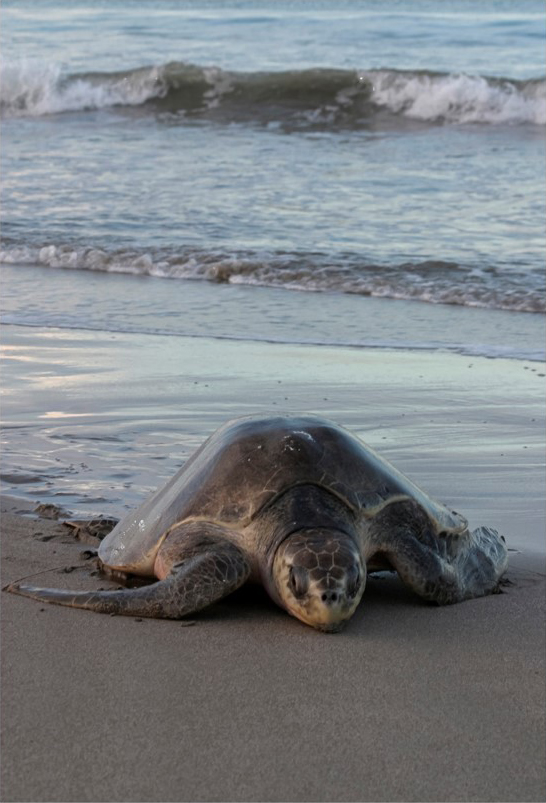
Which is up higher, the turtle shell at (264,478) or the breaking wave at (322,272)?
the turtle shell at (264,478)

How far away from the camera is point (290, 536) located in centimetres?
333

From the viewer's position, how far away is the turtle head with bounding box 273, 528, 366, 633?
10.5 ft

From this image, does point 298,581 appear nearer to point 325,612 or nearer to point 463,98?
point 325,612

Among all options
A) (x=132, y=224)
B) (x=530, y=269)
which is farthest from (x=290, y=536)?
(x=132, y=224)

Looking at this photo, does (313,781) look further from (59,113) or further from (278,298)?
(59,113)

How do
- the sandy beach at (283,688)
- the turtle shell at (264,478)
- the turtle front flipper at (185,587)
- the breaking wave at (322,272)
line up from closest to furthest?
the sandy beach at (283,688), the turtle front flipper at (185,587), the turtle shell at (264,478), the breaking wave at (322,272)

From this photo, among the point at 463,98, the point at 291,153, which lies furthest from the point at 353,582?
the point at 463,98

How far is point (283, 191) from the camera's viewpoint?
12789 millimetres

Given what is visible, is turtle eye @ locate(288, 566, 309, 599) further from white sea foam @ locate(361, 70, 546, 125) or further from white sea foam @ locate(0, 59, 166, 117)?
white sea foam @ locate(0, 59, 166, 117)

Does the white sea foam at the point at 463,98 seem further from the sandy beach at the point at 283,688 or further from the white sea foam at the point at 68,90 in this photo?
the sandy beach at the point at 283,688

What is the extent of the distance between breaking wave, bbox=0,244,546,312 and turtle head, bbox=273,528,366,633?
18.6ft

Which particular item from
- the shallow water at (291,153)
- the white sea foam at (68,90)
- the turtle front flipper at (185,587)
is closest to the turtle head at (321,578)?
the turtle front flipper at (185,587)

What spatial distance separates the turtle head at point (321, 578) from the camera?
320 centimetres

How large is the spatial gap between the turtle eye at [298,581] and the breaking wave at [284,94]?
54.5 ft
